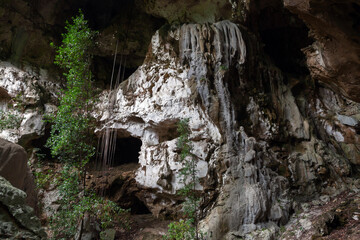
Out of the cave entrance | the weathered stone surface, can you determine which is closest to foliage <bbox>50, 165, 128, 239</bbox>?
the cave entrance

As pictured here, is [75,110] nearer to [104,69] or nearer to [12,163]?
[12,163]

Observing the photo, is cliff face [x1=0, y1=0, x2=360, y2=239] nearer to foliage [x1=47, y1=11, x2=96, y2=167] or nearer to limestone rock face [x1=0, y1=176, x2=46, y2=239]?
foliage [x1=47, y1=11, x2=96, y2=167]

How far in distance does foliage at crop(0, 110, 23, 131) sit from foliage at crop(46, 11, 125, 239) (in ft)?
10.5

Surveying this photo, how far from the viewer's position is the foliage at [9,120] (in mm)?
9634

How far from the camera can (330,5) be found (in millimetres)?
4270

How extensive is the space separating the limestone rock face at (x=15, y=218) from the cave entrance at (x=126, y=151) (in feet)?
31.0

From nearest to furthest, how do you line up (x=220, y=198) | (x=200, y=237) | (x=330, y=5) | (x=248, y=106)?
(x=330, y=5)
(x=200, y=237)
(x=220, y=198)
(x=248, y=106)

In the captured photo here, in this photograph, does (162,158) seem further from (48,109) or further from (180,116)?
(48,109)

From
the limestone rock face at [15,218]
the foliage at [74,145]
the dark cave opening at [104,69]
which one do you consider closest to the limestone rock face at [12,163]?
the limestone rock face at [15,218]

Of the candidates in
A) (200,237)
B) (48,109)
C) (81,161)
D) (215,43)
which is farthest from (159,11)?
(200,237)

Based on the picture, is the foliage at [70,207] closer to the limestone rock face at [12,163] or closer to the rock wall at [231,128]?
the limestone rock face at [12,163]

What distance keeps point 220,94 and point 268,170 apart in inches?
122

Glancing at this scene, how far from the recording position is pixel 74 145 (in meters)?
7.47

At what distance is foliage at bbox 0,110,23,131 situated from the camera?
9634 millimetres
